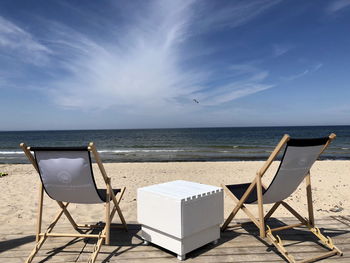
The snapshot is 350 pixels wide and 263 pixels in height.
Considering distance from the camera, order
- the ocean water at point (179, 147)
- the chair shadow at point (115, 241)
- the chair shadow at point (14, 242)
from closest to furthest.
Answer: the chair shadow at point (115, 241)
the chair shadow at point (14, 242)
the ocean water at point (179, 147)

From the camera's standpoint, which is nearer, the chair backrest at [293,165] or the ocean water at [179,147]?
the chair backrest at [293,165]

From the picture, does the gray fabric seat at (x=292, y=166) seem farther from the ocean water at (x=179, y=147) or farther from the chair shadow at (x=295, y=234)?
the ocean water at (x=179, y=147)

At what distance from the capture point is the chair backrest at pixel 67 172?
226 cm

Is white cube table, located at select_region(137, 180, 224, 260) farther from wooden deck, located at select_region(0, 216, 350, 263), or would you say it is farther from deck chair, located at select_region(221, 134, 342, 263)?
deck chair, located at select_region(221, 134, 342, 263)

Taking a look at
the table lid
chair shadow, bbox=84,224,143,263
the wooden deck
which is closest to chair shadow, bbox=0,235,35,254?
the wooden deck

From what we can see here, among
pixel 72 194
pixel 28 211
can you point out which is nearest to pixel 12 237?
pixel 72 194

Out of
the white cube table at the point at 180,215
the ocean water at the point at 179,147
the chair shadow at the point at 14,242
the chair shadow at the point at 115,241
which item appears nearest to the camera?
the white cube table at the point at 180,215

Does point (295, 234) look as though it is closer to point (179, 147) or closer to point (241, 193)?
point (241, 193)

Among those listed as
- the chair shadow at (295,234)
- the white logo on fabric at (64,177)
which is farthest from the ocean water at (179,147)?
the white logo on fabric at (64,177)

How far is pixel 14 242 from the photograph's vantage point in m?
2.72

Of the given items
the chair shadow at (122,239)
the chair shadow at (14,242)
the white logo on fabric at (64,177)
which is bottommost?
the chair shadow at (14,242)

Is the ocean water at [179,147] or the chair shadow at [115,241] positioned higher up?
the chair shadow at [115,241]

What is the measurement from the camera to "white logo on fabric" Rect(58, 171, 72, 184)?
7.64 feet

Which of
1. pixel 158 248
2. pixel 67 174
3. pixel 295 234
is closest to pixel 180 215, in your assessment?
pixel 158 248
